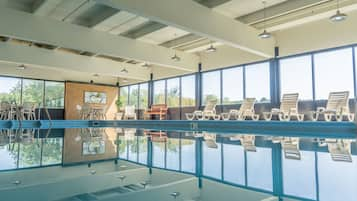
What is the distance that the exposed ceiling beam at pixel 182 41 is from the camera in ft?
27.5

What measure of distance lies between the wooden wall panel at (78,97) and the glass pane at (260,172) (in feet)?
40.2

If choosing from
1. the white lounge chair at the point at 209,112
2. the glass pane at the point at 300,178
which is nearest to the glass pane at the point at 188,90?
the white lounge chair at the point at 209,112

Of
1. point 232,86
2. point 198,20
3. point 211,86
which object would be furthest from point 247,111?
point 198,20

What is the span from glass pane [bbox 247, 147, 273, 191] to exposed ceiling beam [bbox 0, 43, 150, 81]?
8.64 metres

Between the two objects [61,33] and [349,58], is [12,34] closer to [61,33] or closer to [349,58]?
[61,33]

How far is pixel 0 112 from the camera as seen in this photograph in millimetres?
9164

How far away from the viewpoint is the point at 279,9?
20.4ft

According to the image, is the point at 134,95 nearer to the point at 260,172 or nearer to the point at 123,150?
the point at 123,150

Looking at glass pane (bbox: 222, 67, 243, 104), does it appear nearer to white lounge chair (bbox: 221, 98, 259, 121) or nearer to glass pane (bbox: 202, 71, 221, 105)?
glass pane (bbox: 202, 71, 221, 105)

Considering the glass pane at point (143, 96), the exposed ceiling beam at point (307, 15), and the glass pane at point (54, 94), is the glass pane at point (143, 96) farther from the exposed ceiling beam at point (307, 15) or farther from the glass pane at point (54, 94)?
the exposed ceiling beam at point (307, 15)

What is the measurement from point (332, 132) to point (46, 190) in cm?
549

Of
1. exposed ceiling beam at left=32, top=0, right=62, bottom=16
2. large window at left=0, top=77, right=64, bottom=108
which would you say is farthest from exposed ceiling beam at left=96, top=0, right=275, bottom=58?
large window at left=0, top=77, right=64, bottom=108

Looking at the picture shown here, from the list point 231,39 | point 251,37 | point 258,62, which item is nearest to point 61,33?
point 231,39

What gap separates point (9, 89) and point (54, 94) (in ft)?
6.23
